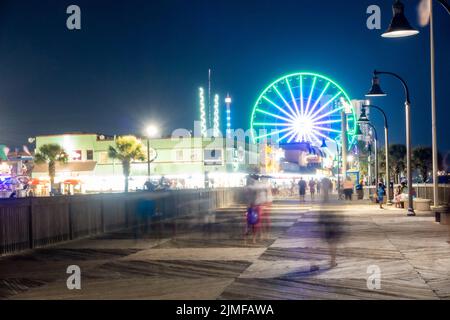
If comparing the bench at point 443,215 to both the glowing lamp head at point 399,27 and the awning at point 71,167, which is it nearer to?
the glowing lamp head at point 399,27

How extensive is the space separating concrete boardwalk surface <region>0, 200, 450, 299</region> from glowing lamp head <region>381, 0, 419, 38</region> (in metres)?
4.55

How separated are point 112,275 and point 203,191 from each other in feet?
77.2

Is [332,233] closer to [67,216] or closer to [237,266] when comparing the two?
[67,216]

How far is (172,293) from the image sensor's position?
9898 millimetres

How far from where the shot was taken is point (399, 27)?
15359 millimetres

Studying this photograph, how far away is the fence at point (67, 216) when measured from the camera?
15.3 metres

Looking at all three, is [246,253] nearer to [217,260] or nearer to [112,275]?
[217,260]

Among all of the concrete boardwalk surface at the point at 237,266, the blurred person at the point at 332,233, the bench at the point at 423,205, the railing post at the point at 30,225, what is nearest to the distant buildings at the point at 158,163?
the bench at the point at 423,205

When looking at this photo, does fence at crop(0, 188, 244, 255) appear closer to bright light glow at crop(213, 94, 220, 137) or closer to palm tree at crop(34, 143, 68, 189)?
palm tree at crop(34, 143, 68, 189)

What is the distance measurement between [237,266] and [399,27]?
6.26m

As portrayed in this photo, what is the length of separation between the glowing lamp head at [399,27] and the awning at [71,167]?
71.3 meters

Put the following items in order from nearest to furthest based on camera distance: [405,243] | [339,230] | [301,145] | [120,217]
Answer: [405,243] < [339,230] < [120,217] < [301,145]

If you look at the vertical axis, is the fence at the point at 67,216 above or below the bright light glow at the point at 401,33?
below
